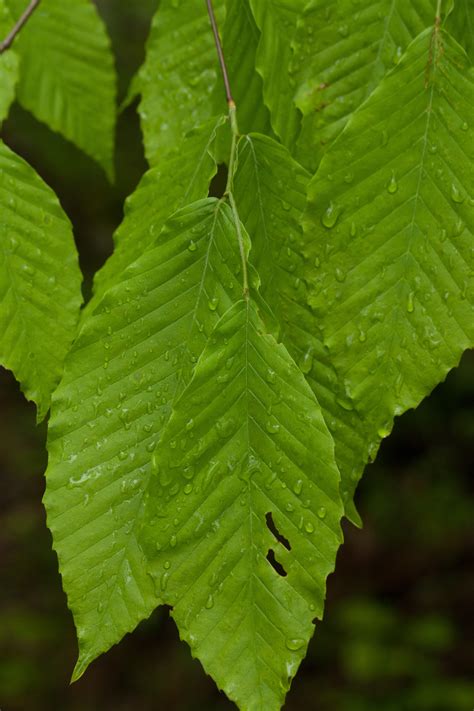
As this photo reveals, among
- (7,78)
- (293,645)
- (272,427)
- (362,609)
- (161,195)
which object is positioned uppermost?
(7,78)

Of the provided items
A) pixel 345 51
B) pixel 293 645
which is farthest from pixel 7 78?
pixel 293 645

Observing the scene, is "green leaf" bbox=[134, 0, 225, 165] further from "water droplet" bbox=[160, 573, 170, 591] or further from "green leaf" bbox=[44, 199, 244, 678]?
"water droplet" bbox=[160, 573, 170, 591]

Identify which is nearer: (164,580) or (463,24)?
(164,580)

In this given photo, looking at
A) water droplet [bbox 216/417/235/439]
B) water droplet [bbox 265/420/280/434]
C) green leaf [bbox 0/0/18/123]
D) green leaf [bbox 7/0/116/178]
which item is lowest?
water droplet [bbox 265/420/280/434]

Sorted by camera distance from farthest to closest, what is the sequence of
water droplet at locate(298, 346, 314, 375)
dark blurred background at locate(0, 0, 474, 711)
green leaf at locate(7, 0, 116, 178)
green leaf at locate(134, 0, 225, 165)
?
dark blurred background at locate(0, 0, 474, 711) → green leaf at locate(7, 0, 116, 178) → green leaf at locate(134, 0, 225, 165) → water droplet at locate(298, 346, 314, 375)

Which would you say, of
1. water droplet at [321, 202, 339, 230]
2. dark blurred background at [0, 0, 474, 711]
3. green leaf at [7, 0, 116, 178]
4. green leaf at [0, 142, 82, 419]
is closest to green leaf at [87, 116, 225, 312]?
green leaf at [0, 142, 82, 419]

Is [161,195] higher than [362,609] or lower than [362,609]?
higher

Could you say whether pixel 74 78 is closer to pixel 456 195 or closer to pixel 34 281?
pixel 34 281

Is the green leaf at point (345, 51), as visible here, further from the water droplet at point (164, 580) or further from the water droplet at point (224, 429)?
the water droplet at point (164, 580)
